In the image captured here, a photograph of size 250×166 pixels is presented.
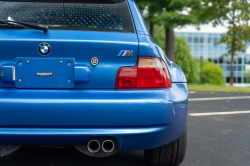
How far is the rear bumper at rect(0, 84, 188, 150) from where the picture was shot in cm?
190

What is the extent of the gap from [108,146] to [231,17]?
2049 cm

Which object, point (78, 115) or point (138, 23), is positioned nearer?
point (78, 115)

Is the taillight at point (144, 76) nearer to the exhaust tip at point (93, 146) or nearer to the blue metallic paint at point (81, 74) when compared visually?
the blue metallic paint at point (81, 74)

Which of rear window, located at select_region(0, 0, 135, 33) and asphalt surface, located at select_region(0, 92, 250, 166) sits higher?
rear window, located at select_region(0, 0, 135, 33)


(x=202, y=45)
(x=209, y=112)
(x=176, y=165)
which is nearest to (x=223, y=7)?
(x=209, y=112)

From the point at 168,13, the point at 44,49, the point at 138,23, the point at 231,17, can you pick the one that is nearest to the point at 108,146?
the point at 44,49

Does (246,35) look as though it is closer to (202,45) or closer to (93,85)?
(93,85)

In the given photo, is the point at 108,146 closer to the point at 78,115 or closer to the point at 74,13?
the point at 78,115

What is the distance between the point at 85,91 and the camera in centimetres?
198

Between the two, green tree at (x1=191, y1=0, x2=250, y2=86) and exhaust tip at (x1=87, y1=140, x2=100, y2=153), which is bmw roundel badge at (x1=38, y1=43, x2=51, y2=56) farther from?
green tree at (x1=191, y1=0, x2=250, y2=86)

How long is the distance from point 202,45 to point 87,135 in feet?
233

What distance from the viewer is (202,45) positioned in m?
69.5

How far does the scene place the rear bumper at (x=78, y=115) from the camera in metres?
1.90

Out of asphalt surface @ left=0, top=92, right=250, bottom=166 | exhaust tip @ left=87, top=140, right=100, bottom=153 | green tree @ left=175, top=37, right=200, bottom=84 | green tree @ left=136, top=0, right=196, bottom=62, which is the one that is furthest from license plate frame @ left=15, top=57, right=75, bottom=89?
green tree @ left=175, top=37, right=200, bottom=84
